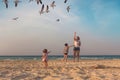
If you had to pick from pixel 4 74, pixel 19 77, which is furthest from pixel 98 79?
pixel 4 74

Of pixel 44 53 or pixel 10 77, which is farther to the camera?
pixel 44 53

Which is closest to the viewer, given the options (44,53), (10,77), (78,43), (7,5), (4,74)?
(7,5)

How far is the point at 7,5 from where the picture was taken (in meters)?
11.9

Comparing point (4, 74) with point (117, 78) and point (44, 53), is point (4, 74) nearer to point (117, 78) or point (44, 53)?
point (117, 78)

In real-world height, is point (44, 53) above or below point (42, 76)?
above

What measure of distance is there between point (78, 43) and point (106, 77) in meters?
8.37

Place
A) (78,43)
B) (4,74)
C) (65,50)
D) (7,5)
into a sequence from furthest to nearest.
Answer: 1. (65,50)
2. (78,43)
3. (4,74)
4. (7,5)

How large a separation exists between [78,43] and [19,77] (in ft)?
29.5

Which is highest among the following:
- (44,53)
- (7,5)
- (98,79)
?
(7,5)

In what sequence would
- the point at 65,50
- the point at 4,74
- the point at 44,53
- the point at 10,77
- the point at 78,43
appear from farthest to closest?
the point at 65,50 < the point at 78,43 < the point at 44,53 < the point at 4,74 < the point at 10,77

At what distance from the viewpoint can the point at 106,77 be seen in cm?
1288

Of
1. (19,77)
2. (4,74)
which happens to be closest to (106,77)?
(19,77)

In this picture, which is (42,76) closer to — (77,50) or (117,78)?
(117,78)

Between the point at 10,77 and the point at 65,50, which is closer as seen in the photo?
the point at 10,77
